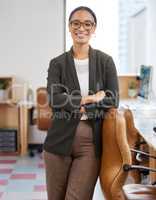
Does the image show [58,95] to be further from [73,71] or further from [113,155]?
[113,155]

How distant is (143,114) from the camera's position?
14.4ft

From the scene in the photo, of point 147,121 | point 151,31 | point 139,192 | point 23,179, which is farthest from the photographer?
point 151,31

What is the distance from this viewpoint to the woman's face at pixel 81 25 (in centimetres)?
219

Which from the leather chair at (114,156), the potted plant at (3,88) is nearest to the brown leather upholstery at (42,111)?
the potted plant at (3,88)

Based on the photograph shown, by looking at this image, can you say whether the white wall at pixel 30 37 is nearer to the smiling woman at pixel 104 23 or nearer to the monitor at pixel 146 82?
the smiling woman at pixel 104 23

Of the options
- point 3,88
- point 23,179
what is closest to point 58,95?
point 23,179

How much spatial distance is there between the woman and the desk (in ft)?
2.22

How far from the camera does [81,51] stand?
2.26 metres

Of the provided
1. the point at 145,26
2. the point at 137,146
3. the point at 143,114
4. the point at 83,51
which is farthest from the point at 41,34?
the point at 83,51

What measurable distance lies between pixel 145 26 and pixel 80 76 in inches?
146

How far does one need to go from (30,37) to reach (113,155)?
12.9 feet

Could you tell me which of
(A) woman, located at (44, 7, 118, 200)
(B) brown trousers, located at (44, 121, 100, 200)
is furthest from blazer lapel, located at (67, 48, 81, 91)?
(B) brown trousers, located at (44, 121, 100, 200)

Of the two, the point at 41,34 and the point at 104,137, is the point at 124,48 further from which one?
the point at 104,137

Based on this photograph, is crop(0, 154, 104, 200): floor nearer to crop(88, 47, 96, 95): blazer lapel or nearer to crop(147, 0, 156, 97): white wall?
crop(88, 47, 96, 95): blazer lapel
